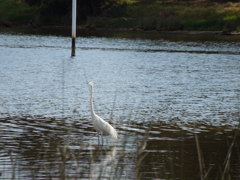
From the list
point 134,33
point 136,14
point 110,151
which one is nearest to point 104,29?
point 136,14

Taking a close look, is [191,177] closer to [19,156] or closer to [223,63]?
[19,156]

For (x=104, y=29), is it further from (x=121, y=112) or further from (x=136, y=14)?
(x=121, y=112)

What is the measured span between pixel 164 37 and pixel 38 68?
31635 mm

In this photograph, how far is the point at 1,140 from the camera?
1611 centimetres

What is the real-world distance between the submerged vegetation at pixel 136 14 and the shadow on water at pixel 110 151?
5461cm

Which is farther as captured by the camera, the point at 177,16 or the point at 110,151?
the point at 177,16

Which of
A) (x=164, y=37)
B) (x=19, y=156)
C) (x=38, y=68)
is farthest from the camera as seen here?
(x=164, y=37)

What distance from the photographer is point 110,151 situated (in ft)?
49.6

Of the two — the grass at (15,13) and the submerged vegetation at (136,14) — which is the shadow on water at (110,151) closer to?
the submerged vegetation at (136,14)

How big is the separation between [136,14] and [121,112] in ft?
193

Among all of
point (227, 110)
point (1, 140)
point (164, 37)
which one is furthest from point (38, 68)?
point (164, 37)

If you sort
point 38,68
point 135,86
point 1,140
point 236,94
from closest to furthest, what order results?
point 1,140 → point 236,94 → point 135,86 → point 38,68

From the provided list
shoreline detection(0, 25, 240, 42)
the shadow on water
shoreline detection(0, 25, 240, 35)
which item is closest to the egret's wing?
the shadow on water

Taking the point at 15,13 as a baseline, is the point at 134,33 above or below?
below
